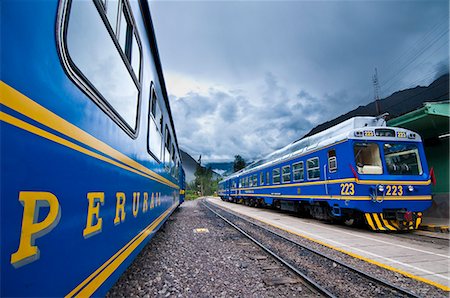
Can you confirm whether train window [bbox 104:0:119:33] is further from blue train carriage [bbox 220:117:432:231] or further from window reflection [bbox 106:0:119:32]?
blue train carriage [bbox 220:117:432:231]

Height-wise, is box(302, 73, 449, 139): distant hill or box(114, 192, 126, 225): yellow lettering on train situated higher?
box(302, 73, 449, 139): distant hill

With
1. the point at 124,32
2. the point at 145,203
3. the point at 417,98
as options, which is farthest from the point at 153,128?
the point at 417,98

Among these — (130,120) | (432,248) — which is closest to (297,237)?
(432,248)

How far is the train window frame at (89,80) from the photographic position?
129 centimetres

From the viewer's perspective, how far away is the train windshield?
7.26m

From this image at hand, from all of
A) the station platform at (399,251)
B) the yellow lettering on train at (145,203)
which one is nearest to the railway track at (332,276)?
the station platform at (399,251)

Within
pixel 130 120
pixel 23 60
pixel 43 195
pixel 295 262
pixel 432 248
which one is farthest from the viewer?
pixel 432 248

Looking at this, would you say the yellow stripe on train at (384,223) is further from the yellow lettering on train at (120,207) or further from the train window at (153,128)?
the yellow lettering on train at (120,207)

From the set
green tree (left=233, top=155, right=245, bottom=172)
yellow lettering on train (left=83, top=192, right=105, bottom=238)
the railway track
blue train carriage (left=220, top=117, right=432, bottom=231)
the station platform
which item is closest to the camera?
yellow lettering on train (left=83, top=192, right=105, bottom=238)

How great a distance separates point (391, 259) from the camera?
4461mm

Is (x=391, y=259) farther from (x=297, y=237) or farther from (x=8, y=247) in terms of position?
(x=8, y=247)

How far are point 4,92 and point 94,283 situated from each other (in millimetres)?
1378

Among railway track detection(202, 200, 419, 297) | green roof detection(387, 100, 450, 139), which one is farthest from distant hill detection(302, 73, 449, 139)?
railway track detection(202, 200, 419, 297)

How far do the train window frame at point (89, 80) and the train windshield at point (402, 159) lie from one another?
721 cm
